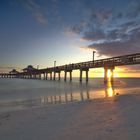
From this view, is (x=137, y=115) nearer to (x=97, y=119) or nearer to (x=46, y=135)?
(x=97, y=119)

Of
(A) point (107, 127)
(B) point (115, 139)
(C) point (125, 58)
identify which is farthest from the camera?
(C) point (125, 58)

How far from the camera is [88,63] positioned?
38438 mm

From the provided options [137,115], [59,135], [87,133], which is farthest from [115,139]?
[137,115]

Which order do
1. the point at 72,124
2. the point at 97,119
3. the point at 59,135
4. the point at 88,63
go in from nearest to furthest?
the point at 59,135
the point at 72,124
the point at 97,119
the point at 88,63

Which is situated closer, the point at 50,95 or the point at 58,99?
the point at 58,99

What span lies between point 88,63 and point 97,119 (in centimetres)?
3324

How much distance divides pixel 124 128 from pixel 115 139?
0.73 m

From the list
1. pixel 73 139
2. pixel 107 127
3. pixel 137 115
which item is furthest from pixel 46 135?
pixel 137 115

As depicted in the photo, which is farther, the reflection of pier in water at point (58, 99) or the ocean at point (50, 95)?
the ocean at point (50, 95)

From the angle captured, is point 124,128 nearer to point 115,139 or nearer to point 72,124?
point 115,139

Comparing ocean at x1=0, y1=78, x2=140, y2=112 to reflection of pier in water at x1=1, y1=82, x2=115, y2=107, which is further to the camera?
ocean at x1=0, y1=78, x2=140, y2=112

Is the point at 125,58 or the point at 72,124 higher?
the point at 125,58

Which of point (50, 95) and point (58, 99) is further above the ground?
point (58, 99)

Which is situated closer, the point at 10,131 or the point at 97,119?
the point at 10,131
